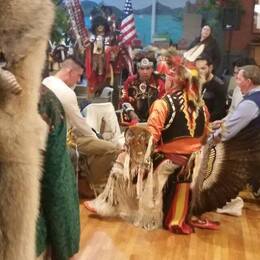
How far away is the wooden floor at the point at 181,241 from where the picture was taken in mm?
3473

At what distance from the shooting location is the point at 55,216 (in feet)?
3.77

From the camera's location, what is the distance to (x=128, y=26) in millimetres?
6254

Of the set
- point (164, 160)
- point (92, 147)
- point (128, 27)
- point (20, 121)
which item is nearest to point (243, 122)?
point (164, 160)

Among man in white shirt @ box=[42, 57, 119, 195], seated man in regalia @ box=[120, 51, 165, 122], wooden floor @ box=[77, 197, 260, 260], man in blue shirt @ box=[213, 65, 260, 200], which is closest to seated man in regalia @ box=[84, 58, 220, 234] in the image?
wooden floor @ box=[77, 197, 260, 260]

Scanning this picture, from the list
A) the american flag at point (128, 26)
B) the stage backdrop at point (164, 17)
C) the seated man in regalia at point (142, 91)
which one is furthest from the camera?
the stage backdrop at point (164, 17)

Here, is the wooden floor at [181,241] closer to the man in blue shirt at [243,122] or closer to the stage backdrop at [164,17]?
the man in blue shirt at [243,122]

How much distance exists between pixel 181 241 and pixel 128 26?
346 cm

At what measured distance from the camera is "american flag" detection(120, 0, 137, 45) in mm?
6141

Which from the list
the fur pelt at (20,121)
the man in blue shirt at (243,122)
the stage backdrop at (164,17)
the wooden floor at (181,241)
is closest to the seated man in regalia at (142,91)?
the man in blue shirt at (243,122)

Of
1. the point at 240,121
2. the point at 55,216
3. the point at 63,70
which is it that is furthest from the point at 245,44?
the point at 55,216

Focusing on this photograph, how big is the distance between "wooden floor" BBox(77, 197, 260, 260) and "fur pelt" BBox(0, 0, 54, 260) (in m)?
2.26

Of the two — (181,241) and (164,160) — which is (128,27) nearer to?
(164,160)

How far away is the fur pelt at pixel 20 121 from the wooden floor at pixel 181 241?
2.26 m

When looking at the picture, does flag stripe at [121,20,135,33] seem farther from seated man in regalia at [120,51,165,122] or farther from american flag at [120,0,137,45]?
seated man in regalia at [120,51,165,122]
